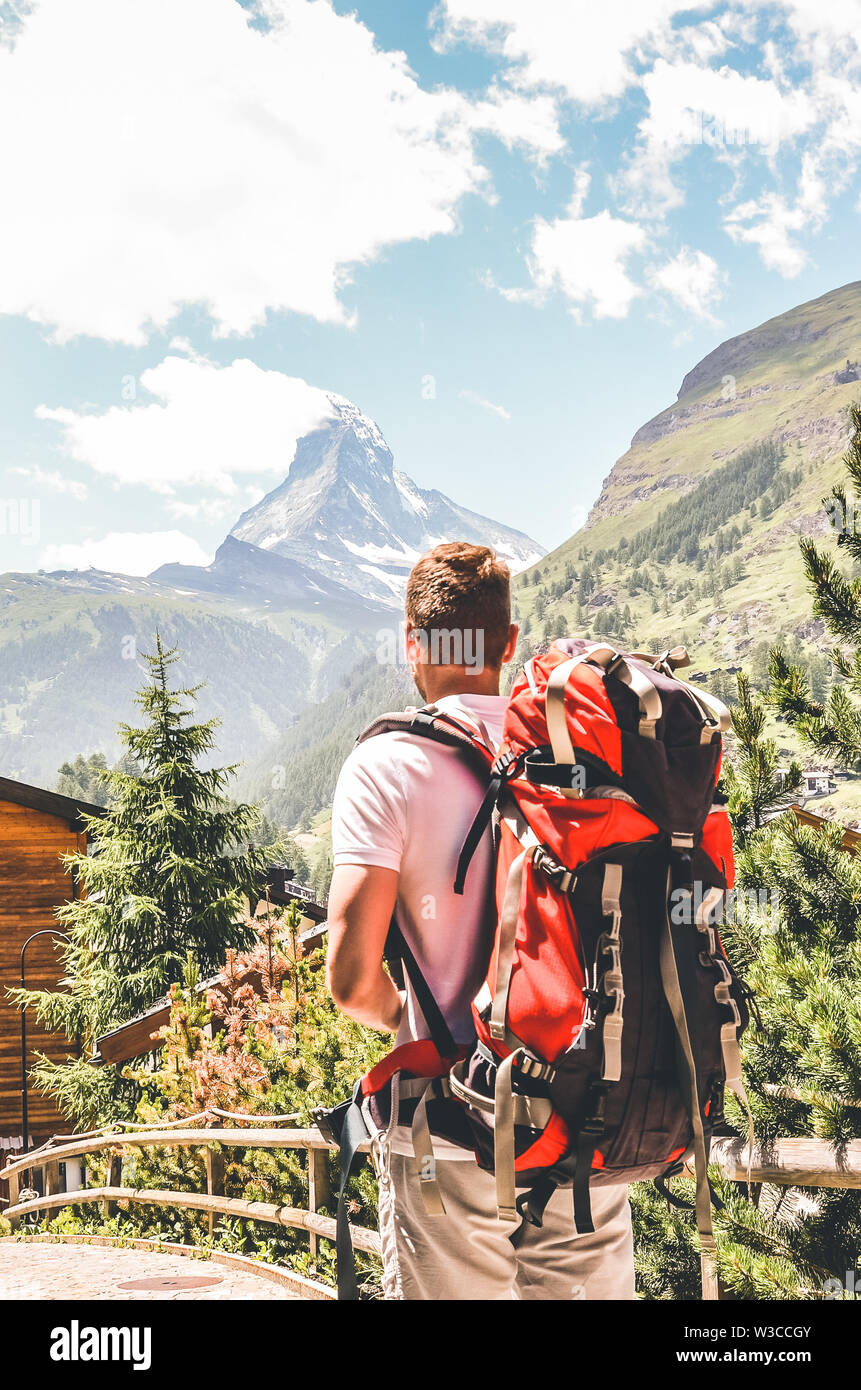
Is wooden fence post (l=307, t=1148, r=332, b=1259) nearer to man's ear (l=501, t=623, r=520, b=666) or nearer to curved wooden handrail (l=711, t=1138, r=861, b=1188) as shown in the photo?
curved wooden handrail (l=711, t=1138, r=861, b=1188)

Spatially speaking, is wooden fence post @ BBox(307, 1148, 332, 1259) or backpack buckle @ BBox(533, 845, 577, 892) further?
wooden fence post @ BBox(307, 1148, 332, 1259)

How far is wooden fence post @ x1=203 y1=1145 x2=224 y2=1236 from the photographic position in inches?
289

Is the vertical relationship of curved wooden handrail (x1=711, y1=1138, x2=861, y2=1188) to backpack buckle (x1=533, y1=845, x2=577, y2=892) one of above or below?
below

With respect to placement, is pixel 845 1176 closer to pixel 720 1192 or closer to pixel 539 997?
pixel 720 1192

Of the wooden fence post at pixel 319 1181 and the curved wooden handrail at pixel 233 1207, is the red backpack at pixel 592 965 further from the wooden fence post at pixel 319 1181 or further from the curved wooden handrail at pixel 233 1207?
the wooden fence post at pixel 319 1181

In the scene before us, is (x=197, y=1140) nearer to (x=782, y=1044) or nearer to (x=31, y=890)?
(x=782, y=1044)

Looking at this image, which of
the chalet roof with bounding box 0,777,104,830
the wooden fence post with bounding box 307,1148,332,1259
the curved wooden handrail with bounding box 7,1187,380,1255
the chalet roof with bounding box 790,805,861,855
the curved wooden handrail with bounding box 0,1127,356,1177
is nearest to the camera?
the curved wooden handrail with bounding box 7,1187,380,1255

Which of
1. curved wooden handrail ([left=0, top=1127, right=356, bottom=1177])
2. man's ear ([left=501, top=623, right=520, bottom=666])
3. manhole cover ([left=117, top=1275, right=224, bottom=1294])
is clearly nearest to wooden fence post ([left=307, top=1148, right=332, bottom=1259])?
curved wooden handrail ([left=0, top=1127, right=356, bottom=1177])

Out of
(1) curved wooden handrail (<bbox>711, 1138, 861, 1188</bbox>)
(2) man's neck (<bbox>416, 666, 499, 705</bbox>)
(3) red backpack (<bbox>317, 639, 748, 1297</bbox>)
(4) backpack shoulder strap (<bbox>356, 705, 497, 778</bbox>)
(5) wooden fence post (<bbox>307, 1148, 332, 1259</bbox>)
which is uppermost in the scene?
(2) man's neck (<bbox>416, 666, 499, 705</bbox>)

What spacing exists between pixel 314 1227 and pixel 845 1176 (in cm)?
335

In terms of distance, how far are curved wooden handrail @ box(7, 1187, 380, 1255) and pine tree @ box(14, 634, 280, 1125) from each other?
9.70 meters

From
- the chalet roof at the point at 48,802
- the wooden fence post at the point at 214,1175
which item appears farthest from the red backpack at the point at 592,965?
the chalet roof at the point at 48,802

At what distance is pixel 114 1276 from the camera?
20.3ft

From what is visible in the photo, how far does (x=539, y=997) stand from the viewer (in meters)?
2.01
